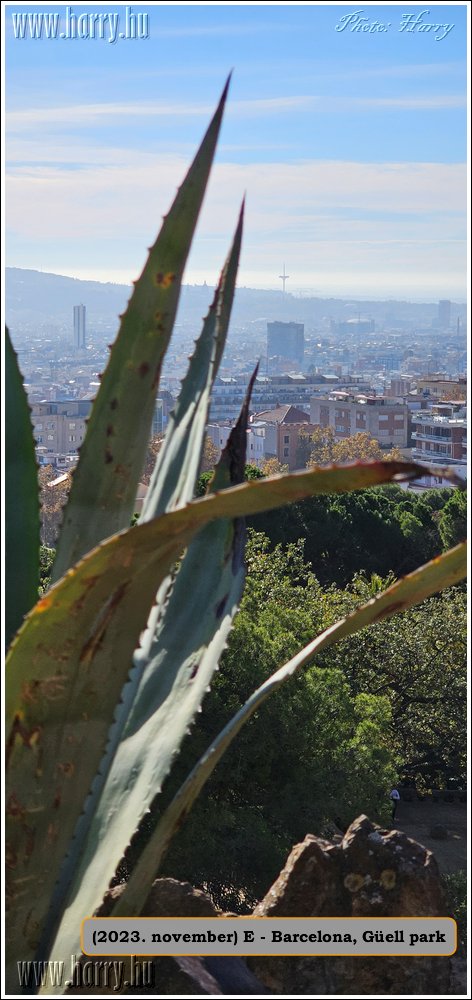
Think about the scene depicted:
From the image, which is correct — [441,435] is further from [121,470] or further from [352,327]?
[352,327]

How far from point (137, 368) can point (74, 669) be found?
53 cm

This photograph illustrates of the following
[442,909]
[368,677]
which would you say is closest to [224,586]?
[442,909]

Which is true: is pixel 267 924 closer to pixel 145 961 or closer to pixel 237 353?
pixel 145 961

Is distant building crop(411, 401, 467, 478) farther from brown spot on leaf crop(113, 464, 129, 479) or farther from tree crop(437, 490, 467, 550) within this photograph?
brown spot on leaf crop(113, 464, 129, 479)

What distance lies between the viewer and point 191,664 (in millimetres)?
1639

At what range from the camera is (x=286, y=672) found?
143cm

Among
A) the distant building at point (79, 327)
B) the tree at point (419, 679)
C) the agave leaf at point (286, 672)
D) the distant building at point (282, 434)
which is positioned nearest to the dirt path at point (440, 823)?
the tree at point (419, 679)

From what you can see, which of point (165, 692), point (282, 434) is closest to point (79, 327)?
point (282, 434)

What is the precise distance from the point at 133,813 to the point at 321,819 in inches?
138

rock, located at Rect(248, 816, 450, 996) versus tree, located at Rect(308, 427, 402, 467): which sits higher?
tree, located at Rect(308, 427, 402, 467)

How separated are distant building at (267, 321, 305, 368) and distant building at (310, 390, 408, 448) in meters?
15.7
